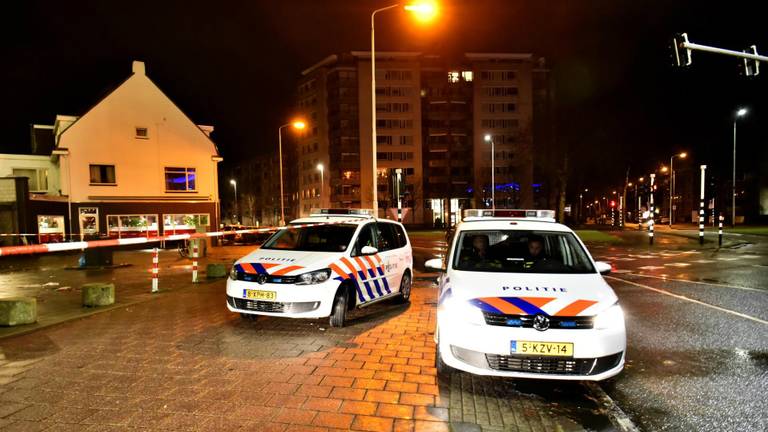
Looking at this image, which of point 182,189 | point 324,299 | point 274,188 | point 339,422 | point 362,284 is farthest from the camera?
point 274,188

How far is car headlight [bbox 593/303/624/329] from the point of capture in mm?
4430

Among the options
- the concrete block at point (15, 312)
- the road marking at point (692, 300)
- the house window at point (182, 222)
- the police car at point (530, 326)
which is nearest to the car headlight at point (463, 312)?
the police car at point (530, 326)

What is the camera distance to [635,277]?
1291 cm

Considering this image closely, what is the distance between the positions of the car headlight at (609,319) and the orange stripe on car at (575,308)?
0.14 metres

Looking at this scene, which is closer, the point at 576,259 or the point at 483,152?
the point at 576,259

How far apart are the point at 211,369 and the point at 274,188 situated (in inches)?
4089

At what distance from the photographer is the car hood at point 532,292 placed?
4.48 m

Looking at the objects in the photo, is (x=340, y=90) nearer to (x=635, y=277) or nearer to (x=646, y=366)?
(x=635, y=277)

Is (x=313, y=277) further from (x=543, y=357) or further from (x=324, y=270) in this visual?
(x=543, y=357)

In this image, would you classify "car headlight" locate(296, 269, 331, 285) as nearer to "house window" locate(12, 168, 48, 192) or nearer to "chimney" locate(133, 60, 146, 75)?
"chimney" locate(133, 60, 146, 75)

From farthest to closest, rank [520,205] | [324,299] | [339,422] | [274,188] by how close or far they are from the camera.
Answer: [274,188]
[520,205]
[324,299]
[339,422]

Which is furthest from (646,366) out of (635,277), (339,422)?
(635,277)

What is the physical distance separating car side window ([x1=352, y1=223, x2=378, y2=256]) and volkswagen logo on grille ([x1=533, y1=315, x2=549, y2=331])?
375 centimetres

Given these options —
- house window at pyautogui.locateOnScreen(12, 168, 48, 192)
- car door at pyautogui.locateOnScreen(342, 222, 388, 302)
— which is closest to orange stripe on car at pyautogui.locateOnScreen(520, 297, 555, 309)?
car door at pyautogui.locateOnScreen(342, 222, 388, 302)
